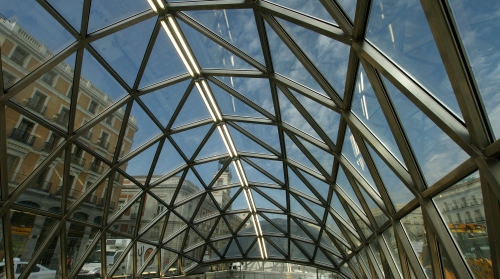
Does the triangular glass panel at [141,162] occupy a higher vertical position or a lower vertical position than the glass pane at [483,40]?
higher

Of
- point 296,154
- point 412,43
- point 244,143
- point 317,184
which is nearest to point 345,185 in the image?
point 317,184

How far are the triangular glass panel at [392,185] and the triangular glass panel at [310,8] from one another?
5.79 m

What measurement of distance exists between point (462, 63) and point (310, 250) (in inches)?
1104

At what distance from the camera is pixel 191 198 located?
24.5 metres

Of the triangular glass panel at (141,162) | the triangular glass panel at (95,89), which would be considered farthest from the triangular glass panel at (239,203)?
the triangular glass panel at (95,89)

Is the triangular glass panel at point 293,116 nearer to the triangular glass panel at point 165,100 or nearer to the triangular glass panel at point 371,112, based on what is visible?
the triangular glass panel at point 371,112

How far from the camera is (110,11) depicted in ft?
33.5

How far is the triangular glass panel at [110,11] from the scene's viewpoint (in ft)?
32.5

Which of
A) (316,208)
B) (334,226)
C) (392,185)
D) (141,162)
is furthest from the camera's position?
(334,226)

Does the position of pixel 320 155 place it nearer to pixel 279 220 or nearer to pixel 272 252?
pixel 279 220

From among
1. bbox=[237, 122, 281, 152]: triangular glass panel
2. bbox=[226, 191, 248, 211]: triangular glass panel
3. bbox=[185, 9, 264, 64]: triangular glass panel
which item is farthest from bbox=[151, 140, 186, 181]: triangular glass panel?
bbox=[185, 9, 264, 64]: triangular glass panel

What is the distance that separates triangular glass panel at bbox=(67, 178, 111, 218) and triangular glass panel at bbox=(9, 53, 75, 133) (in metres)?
3.20

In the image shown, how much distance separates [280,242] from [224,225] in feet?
21.5

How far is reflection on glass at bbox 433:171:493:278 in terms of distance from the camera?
6566 millimetres
